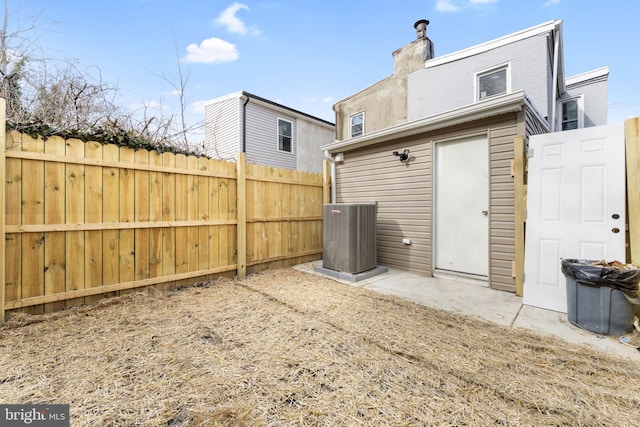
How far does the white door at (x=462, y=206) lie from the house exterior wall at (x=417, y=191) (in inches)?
4.9

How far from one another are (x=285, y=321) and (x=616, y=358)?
269 cm

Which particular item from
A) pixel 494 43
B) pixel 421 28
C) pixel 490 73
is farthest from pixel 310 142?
pixel 494 43

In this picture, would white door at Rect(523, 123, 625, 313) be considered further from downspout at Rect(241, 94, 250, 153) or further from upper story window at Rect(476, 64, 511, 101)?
downspout at Rect(241, 94, 250, 153)

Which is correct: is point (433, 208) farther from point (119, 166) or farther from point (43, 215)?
point (43, 215)

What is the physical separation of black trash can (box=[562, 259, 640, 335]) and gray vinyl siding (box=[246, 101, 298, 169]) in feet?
29.6

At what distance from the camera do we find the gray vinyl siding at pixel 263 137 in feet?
32.1

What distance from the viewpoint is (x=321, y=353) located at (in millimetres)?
2088

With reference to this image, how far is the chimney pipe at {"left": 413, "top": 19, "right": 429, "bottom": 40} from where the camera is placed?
8.12m

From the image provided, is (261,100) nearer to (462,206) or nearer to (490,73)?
(490,73)

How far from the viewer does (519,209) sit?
345 cm

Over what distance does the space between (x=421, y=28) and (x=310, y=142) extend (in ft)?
18.7

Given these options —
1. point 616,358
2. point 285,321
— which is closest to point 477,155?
point 616,358

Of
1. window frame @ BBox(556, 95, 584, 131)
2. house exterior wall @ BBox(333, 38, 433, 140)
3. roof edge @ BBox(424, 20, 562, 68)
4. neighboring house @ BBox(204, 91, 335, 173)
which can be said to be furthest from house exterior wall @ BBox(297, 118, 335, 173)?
window frame @ BBox(556, 95, 584, 131)

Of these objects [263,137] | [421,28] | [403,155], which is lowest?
[403,155]
